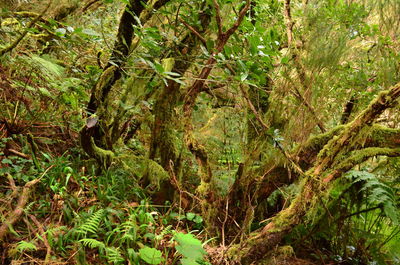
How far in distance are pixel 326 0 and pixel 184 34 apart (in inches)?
75.2

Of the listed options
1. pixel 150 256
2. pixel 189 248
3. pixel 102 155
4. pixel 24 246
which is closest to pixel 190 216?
pixel 189 248

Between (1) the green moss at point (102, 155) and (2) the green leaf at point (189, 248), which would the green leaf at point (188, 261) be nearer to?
(2) the green leaf at point (189, 248)

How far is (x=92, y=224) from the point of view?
7.79 ft

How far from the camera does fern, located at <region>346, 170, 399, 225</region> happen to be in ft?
8.06

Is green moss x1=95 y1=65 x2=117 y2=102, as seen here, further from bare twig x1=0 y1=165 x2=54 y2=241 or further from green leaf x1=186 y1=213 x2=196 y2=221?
green leaf x1=186 y1=213 x2=196 y2=221

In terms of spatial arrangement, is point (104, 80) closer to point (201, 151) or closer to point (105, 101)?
point (105, 101)

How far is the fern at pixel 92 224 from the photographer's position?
7.59ft

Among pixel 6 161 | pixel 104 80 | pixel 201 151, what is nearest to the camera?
pixel 6 161

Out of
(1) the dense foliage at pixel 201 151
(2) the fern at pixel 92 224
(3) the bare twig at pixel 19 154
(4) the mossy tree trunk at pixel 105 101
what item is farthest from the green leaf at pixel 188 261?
(3) the bare twig at pixel 19 154

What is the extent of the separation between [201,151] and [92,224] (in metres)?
1.16

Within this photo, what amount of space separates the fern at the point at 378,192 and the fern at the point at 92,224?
7.39 feet

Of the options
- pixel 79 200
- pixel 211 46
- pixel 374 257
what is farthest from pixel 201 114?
pixel 374 257

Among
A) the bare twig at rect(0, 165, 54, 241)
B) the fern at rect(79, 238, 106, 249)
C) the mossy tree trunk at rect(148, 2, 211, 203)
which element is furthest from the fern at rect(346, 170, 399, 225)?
the bare twig at rect(0, 165, 54, 241)

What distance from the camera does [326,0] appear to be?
3.72 meters
